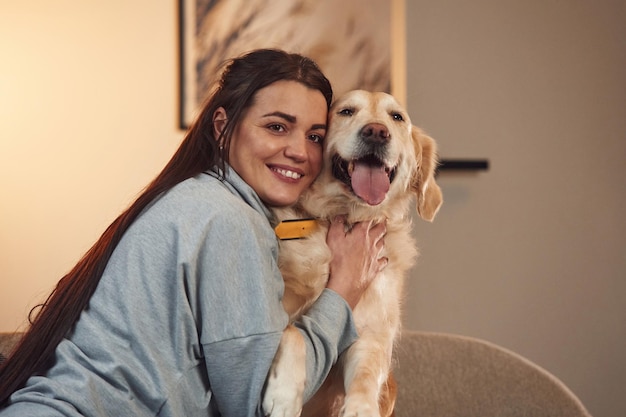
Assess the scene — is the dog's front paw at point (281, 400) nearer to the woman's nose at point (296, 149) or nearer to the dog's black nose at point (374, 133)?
the woman's nose at point (296, 149)

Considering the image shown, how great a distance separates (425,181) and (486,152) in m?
1.20

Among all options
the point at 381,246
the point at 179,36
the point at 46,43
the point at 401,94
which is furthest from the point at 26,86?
the point at 381,246

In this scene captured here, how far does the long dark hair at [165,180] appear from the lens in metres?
1.23

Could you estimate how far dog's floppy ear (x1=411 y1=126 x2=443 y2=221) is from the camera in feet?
5.95

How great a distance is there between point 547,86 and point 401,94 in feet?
2.21

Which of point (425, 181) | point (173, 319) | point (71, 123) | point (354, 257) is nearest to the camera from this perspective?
point (173, 319)

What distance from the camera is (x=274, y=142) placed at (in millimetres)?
1439

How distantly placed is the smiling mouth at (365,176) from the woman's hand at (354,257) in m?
0.09

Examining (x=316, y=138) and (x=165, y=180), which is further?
(x=316, y=138)

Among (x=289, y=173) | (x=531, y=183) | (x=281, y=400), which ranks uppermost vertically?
(x=289, y=173)

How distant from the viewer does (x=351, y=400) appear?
4.42 feet

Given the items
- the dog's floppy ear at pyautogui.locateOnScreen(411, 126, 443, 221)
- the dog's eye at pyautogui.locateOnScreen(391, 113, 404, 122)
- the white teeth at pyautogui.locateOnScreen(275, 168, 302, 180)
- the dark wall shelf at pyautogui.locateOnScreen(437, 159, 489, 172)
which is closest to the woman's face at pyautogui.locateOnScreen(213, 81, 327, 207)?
the white teeth at pyautogui.locateOnScreen(275, 168, 302, 180)

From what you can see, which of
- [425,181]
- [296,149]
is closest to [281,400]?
[296,149]

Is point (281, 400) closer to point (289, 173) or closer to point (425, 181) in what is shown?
point (289, 173)
